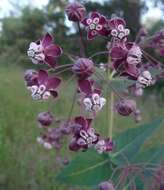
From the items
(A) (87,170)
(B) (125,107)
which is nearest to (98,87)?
(B) (125,107)

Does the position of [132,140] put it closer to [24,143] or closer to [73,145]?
[73,145]

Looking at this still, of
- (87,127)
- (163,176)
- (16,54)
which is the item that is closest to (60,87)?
(87,127)

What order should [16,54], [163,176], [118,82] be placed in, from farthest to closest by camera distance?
1. [16,54]
2. [118,82]
3. [163,176]

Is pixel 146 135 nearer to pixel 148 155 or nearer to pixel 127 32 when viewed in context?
pixel 148 155

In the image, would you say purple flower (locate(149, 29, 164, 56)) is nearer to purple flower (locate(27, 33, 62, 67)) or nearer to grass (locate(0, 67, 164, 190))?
purple flower (locate(27, 33, 62, 67))

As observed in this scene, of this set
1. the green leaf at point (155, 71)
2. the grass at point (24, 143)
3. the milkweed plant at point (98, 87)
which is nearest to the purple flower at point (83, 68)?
the milkweed plant at point (98, 87)

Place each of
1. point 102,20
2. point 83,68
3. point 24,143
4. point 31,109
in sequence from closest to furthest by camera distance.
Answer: point 83,68, point 102,20, point 24,143, point 31,109

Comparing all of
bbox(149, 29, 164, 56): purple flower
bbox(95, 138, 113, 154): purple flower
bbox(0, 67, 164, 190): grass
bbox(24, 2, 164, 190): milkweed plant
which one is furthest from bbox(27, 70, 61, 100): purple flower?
bbox(0, 67, 164, 190): grass
